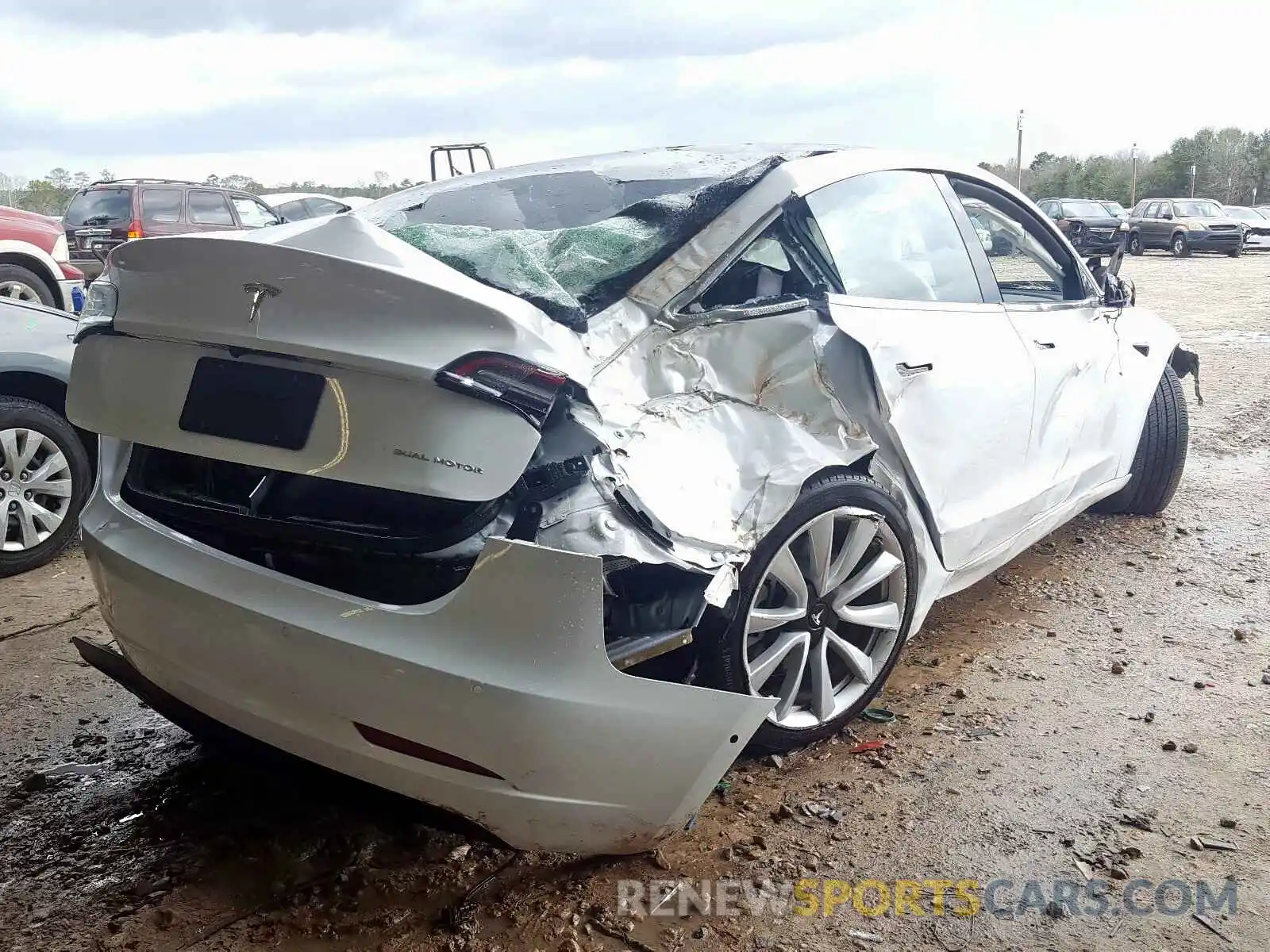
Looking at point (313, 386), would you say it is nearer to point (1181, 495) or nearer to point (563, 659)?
point (563, 659)

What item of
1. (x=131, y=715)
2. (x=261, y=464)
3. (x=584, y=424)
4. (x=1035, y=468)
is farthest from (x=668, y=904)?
(x=1035, y=468)

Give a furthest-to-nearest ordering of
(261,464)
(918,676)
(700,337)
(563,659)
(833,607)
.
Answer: (918,676), (833,607), (700,337), (261,464), (563,659)

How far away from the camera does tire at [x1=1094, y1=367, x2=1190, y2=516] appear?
4.82 metres

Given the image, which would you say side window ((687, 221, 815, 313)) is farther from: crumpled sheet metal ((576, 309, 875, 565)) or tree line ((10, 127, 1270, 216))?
tree line ((10, 127, 1270, 216))

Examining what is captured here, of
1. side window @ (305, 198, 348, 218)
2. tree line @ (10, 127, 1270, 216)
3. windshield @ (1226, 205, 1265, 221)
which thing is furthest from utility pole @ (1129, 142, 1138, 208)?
side window @ (305, 198, 348, 218)

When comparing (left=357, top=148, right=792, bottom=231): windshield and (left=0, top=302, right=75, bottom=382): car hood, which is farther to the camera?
(left=0, top=302, right=75, bottom=382): car hood

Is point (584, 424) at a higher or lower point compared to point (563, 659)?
higher

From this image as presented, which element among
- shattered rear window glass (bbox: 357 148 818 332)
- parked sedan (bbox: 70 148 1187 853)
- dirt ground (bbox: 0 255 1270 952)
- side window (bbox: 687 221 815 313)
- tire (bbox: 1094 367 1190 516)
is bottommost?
dirt ground (bbox: 0 255 1270 952)

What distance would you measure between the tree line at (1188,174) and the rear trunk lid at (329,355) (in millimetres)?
49185

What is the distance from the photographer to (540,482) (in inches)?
83.7

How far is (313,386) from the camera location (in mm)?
2100

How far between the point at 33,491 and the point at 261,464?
2.96 m

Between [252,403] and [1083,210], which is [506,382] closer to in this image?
[252,403]

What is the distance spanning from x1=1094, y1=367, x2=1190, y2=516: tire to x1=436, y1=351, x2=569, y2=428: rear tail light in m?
3.52
